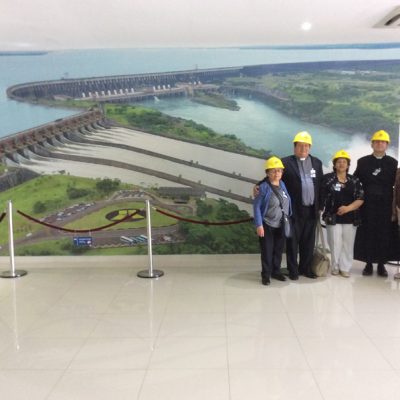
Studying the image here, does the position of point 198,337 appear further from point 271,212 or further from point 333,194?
point 333,194

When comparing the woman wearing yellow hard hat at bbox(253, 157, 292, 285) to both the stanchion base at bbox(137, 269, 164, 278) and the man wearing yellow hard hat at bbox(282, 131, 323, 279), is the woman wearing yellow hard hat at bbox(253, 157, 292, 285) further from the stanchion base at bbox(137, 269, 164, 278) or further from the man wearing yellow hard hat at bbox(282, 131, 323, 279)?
the stanchion base at bbox(137, 269, 164, 278)

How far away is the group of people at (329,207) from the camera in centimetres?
473

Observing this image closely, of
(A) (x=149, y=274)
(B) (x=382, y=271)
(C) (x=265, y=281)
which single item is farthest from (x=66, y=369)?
(B) (x=382, y=271)

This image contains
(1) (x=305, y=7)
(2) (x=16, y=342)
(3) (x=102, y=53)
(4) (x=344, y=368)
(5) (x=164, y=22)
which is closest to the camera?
(4) (x=344, y=368)

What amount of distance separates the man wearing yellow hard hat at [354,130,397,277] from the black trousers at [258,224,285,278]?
3.17 feet

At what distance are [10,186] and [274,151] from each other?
334 centimetres

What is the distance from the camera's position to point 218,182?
5.52m

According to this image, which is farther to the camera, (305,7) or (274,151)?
(274,151)

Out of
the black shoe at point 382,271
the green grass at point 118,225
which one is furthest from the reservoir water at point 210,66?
the black shoe at point 382,271

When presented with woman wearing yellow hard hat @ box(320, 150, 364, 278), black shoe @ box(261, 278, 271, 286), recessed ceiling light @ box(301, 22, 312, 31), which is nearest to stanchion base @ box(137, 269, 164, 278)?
black shoe @ box(261, 278, 271, 286)

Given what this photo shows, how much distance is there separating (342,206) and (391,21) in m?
2.15

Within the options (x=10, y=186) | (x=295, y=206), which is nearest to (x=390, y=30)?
(x=295, y=206)

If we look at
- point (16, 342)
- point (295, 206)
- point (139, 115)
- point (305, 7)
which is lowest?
point (16, 342)

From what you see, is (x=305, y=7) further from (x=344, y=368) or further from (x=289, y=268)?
(x=344, y=368)
